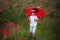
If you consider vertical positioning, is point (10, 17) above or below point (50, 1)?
below

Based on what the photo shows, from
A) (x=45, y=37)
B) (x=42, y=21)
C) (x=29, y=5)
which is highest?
(x=29, y=5)

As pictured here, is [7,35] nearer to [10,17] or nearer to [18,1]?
[10,17]

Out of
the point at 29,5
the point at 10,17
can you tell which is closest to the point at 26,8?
the point at 29,5

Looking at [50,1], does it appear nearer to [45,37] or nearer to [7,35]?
[45,37]

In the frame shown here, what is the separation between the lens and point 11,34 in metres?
2.57

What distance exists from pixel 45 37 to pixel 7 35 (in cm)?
42

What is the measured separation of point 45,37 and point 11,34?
377 mm

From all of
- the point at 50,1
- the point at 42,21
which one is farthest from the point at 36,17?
the point at 50,1

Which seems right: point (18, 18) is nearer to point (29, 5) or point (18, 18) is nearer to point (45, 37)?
point (29, 5)

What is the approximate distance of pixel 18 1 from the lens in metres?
2.60

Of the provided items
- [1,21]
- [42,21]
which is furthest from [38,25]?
[1,21]

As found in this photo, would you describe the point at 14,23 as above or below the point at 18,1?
below

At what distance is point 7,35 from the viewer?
257 cm

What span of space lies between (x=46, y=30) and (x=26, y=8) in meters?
0.33
